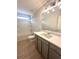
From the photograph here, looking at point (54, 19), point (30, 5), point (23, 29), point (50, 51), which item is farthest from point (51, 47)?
point (30, 5)

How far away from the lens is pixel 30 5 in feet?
16.0

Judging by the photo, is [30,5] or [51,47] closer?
[51,47]

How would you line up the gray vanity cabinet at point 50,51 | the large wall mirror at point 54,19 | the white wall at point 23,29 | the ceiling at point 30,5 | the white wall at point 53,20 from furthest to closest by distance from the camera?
the white wall at point 23,29 → the ceiling at point 30,5 → the white wall at point 53,20 → the large wall mirror at point 54,19 → the gray vanity cabinet at point 50,51

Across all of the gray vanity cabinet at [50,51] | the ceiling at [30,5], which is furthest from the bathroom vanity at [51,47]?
the ceiling at [30,5]

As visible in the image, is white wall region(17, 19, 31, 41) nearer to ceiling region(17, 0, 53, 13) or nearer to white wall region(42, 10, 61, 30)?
ceiling region(17, 0, 53, 13)

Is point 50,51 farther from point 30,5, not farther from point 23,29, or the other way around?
point 30,5

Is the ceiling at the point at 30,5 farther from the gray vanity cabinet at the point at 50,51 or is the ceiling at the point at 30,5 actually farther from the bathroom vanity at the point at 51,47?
the gray vanity cabinet at the point at 50,51

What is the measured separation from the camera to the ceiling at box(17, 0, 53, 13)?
4443 millimetres

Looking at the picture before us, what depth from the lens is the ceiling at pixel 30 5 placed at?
4.44 metres

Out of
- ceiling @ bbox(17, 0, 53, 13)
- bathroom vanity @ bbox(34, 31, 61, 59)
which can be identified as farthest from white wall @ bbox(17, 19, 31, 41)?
bathroom vanity @ bbox(34, 31, 61, 59)

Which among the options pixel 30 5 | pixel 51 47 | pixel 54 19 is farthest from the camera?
pixel 30 5
